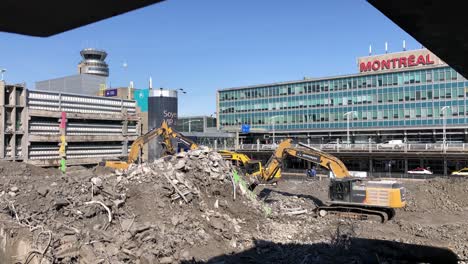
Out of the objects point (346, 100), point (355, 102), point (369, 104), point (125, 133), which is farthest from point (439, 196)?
point (346, 100)

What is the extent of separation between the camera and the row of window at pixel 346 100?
67000 mm

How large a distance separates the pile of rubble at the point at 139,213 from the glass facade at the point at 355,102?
55.1m

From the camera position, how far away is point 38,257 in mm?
13242

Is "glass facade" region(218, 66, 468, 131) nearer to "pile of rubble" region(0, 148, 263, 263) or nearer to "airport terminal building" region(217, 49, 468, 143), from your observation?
"airport terminal building" region(217, 49, 468, 143)

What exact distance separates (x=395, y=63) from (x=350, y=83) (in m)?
8.29

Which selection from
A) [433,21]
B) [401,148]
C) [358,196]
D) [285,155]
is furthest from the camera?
[401,148]

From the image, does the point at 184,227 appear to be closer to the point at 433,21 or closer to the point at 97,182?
the point at 97,182

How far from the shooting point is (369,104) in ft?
244

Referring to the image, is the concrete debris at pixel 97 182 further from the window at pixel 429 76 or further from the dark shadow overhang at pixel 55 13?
the window at pixel 429 76

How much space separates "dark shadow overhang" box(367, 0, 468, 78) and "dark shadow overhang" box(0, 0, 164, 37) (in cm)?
245

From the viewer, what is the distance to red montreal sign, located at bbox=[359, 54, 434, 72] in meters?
71.5

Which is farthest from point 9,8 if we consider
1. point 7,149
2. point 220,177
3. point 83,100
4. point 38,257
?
point 83,100

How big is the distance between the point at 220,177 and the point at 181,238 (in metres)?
5.54

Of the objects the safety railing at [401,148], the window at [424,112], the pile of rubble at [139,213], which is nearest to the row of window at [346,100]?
the window at [424,112]
